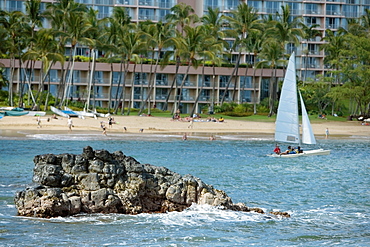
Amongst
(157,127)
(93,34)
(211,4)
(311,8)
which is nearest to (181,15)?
(93,34)

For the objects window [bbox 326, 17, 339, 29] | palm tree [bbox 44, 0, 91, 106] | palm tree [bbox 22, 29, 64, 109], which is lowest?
palm tree [bbox 22, 29, 64, 109]

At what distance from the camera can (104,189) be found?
16.8 m

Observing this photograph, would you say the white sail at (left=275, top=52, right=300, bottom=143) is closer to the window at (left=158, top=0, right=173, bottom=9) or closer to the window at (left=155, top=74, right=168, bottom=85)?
the window at (left=155, top=74, right=168, bottom=85)

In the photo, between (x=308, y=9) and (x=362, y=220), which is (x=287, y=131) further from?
(x=308, y=9)

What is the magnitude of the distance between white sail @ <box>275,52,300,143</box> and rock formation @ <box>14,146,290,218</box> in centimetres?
2220

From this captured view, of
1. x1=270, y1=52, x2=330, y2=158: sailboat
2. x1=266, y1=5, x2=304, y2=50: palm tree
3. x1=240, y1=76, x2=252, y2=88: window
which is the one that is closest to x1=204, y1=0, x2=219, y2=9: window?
x1=240, y1=76, x2=252, y2=88: window

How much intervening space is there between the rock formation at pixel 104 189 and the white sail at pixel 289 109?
874 inches

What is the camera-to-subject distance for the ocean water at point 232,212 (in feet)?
49.7

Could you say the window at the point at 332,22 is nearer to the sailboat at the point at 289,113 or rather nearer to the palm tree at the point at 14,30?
the palm tree at the point at 14,30

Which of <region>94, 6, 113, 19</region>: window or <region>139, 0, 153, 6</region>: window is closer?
<region>94, 6, 113, 19</region>: window

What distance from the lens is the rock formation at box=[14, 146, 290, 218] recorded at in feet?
53.7

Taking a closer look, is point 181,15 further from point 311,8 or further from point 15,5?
point 311,8

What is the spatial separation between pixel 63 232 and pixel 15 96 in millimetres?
66707

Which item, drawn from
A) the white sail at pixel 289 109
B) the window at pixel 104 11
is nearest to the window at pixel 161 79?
the window at pixel 104 11
